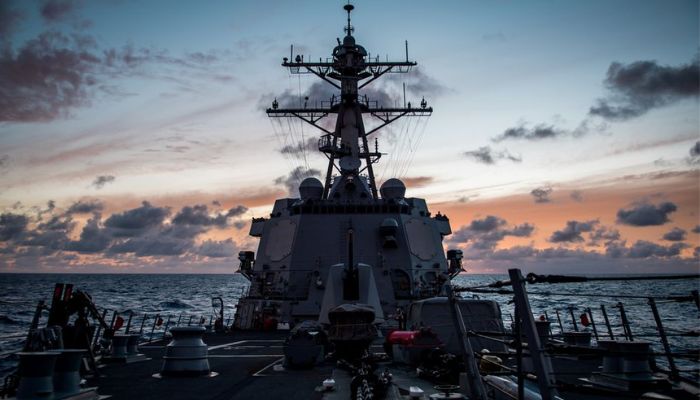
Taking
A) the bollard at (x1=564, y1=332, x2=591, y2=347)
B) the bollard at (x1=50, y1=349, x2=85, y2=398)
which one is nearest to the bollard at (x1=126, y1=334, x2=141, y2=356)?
the bollard at (x1=50, y1=349, x2=85, y2=398)

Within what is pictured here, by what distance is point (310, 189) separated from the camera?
23.6 meters

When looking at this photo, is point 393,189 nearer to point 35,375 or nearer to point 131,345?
point 131,345

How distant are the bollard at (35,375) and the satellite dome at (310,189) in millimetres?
17298

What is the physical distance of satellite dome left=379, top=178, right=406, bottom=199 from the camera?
23.8 m

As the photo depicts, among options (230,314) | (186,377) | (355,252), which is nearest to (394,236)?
(355,252)

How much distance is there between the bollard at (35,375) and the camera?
6.19m

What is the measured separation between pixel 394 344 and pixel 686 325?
28450 millimetres

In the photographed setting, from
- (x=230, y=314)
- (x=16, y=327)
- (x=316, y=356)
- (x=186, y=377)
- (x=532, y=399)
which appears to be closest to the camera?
(x=532, y=399)

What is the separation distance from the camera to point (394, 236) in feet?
67.7

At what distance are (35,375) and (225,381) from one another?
3.76 metres

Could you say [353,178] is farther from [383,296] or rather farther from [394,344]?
[394,344]

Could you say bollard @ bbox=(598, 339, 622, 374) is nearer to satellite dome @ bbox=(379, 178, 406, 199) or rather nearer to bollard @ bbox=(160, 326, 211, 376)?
bollard @ bbox=(160, 326, 211, 376)

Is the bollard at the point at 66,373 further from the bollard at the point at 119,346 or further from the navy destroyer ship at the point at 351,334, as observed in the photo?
the bollard at the point at 119,346

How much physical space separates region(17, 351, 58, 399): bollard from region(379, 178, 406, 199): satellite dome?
1838 cm
